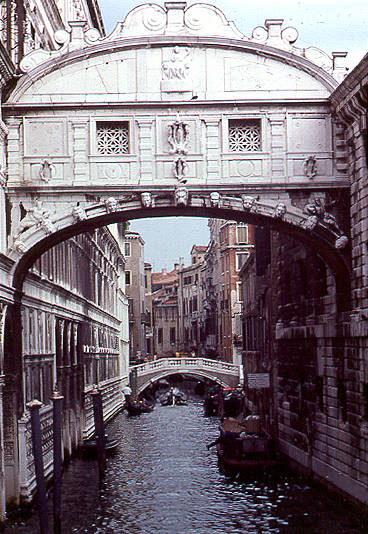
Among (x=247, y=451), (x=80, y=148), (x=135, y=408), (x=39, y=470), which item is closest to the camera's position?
(x=39, y=470)

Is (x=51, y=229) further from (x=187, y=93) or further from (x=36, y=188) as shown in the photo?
(x=187, y=93)

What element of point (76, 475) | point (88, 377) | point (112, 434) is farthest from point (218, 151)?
point (112, 434)

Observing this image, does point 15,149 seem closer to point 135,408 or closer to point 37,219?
point 37,219

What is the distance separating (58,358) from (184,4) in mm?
10860

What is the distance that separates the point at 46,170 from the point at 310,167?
5.22m

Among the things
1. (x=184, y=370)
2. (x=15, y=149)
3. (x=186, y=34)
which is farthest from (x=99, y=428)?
(x=184, y=370)

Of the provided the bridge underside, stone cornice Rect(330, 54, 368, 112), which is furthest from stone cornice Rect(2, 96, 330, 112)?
the bridge underside

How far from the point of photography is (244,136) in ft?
61.4

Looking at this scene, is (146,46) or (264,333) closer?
(146,46)

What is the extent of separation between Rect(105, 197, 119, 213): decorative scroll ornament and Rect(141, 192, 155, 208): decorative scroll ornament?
515mm

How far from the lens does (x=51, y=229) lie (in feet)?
59.4

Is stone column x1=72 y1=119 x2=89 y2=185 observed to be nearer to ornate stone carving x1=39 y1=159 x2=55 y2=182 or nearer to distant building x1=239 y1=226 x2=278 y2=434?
ornate stone carving x1=39 y1=159 x2=55 y2=182

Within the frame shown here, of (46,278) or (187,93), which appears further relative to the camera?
(46,278)

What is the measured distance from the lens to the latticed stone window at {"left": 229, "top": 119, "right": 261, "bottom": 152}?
18.7 metres
